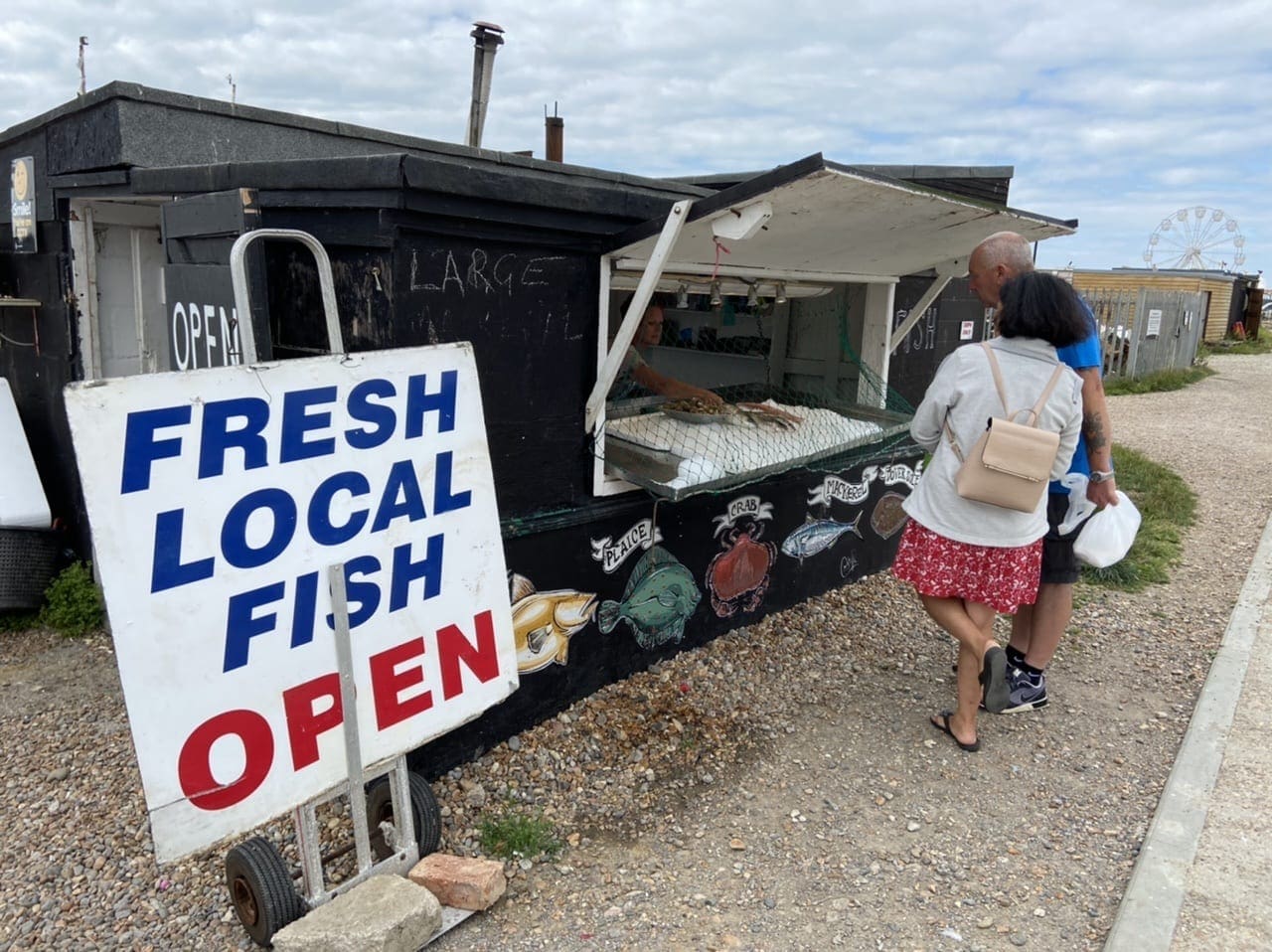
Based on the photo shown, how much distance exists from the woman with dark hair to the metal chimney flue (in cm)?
485

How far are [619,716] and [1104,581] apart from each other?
3.70 m

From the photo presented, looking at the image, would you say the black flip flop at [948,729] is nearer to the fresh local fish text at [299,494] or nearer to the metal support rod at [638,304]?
the metal support rod at [638,304]

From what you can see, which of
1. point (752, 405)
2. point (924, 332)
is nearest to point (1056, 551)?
point (752, 405)

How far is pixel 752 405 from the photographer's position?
4527mm

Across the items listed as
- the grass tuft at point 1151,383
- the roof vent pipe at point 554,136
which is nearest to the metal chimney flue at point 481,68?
the roof vent pipe at point 554,136

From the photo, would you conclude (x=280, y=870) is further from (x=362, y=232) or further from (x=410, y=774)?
(x=362, y=232)

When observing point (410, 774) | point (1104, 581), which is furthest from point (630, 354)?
point (1104, 581)

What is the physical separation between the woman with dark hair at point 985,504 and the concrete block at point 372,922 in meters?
2.10

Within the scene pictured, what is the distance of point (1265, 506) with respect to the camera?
A: 7.84 metres

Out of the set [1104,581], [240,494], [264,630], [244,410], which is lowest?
[1104,581]

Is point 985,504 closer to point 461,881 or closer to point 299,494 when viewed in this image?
point 461,881

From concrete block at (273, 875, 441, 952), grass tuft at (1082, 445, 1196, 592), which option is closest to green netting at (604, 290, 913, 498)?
concrete block at (273, 875, 441, 952)

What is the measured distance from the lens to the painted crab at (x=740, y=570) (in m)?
4.29

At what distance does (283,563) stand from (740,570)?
105 inches
